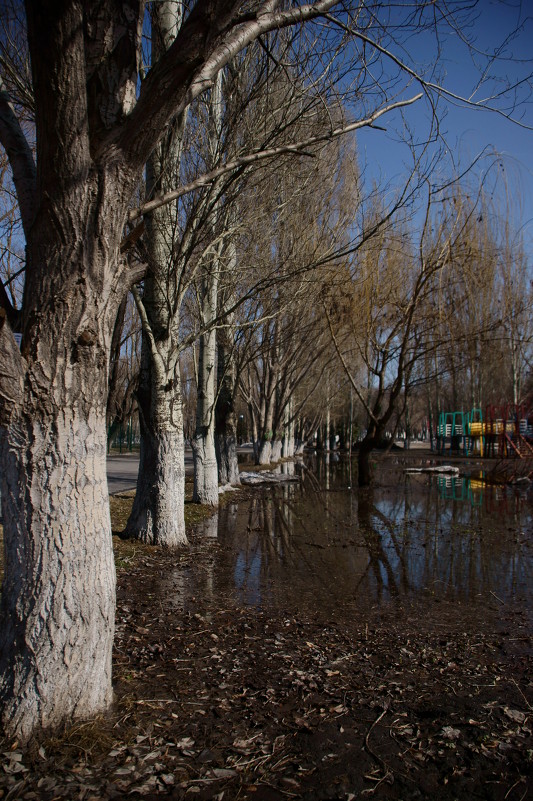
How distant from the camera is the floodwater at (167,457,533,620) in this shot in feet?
18.1

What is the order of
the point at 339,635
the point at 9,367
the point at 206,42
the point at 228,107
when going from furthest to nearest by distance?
1. the point at 228,107
2. the point at 339,635
3. the point at 206,42
4. the point at 9,367

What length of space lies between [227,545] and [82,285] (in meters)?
5.81

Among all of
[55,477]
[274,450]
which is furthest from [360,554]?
[274,450]

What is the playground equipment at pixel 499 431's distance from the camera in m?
23.3

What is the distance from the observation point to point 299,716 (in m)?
3.03

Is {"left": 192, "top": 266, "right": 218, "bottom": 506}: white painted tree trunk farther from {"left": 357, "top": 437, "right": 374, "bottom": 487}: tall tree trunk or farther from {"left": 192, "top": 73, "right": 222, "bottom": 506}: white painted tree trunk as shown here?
{"left": 357, "top": 437, "right": 374, "bottom": 487}: tall tree trunk

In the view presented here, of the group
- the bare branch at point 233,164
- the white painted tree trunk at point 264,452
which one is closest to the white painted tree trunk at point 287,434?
the white painted tree trunk at point 264,452

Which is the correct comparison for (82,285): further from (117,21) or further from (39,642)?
(39,642)

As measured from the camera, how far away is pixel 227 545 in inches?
314

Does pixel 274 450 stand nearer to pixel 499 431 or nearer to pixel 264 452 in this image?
pixel 264 452

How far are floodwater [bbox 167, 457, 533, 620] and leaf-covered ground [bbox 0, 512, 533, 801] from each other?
77 cm

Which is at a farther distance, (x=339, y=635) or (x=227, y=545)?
(x=227, y=545)

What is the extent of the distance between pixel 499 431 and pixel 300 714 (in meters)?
25.5

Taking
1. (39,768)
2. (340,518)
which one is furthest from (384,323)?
(39,768)
